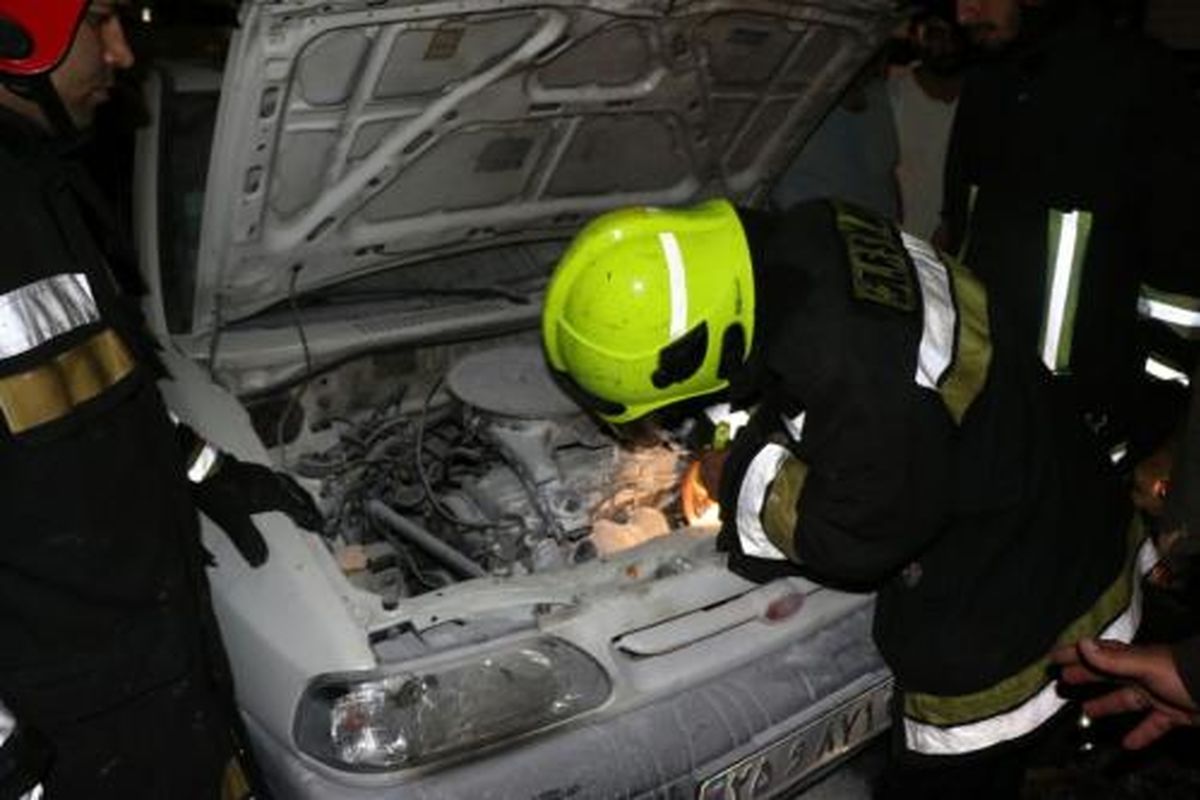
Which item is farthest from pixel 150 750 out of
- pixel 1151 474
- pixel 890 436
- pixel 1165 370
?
pixel 1151 474

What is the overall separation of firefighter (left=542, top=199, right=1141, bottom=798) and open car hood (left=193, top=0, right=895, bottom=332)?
84 centimetres

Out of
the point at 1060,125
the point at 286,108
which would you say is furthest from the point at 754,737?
the point at 1060,125

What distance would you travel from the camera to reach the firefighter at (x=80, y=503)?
1462mm

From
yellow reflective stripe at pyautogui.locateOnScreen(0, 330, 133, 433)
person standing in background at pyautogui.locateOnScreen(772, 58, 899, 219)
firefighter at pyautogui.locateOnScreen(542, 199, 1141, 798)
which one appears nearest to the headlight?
firefighter at pyautogui.locateOnScreen(542, 199, 1141, 798)

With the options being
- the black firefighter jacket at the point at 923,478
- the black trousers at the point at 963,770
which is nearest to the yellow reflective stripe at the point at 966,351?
the black firefighter jacket at the point at 923,478

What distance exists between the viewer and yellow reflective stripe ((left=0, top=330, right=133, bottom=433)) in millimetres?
1424

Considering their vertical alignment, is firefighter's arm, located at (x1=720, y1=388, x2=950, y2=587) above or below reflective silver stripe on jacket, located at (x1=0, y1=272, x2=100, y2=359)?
below

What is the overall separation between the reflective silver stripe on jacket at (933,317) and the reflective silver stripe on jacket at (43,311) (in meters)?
1.40

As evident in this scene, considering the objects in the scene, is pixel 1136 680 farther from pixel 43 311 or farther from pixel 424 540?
pixel 43 311

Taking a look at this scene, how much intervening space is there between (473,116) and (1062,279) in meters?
1.78

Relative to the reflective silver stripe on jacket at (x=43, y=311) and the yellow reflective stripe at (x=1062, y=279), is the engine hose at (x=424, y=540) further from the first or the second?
the yellow reflective stripe at (x=1062, y=279)

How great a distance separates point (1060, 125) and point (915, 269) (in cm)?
136

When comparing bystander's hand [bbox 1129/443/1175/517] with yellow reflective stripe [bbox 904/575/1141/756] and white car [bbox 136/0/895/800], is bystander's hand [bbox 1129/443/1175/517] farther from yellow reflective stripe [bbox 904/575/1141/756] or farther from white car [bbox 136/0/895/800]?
white car [bbox 136/0/895/800]

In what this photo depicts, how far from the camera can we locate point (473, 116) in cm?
274
